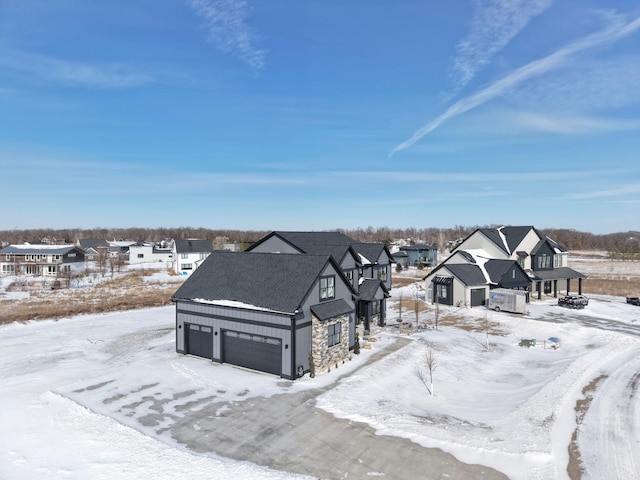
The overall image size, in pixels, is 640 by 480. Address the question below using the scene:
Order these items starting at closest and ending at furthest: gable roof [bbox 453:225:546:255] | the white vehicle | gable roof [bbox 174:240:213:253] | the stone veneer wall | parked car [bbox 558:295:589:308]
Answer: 1. the stone veneer wall
2. the white vehicle
3. parked car [bbox 558:295:589:308]
4. gable roof [bbox 453:225:546:255]
5. gable roof [bbox 174:240:213:253]

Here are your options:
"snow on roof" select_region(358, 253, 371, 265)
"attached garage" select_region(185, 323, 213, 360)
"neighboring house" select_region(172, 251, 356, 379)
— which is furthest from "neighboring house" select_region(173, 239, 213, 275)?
"neighboring house" select_region(172, 251, 356, 379)

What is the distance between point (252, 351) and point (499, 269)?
3442 centimetres

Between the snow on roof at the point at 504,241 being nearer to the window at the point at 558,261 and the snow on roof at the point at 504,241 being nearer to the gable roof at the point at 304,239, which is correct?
the window at the point at 558,261

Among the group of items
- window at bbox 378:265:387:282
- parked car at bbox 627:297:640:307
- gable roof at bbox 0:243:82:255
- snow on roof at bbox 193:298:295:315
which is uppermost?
gable roof at bbox 0:243:82:255

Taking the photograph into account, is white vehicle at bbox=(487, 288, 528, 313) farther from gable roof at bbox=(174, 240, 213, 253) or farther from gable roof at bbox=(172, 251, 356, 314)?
gable roof at bbox=(174, 240, 213, 253)

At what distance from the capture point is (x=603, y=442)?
47.6 ft

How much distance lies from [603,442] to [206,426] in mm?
15086

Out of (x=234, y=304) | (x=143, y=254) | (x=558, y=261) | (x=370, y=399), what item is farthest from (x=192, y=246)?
(x=370, y=399)

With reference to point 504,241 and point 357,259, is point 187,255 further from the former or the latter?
point 504,241

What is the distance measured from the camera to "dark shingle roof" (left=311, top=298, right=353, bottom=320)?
21892 mm

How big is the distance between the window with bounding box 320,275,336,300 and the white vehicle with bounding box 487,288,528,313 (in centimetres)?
2468

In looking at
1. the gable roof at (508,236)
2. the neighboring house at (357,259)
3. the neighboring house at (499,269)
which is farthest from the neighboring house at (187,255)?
the gable roof at (508,236)

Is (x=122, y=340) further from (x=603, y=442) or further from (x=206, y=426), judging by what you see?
(x=603, y=442)

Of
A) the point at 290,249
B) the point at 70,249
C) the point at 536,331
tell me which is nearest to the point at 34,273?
the point at 70,249
